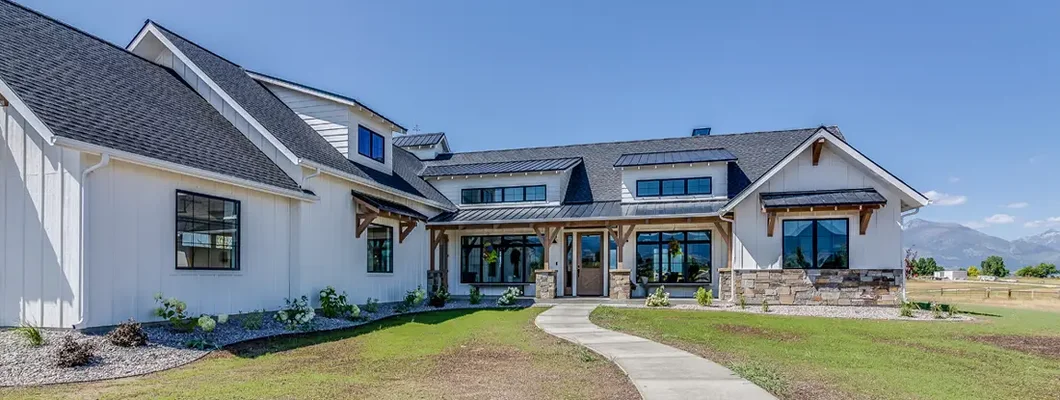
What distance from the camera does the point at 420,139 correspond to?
25938 mm

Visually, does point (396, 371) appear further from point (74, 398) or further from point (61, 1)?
point (61, 1)

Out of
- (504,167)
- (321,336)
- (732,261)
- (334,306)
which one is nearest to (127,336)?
(321,336)

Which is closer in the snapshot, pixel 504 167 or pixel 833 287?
pixel 833 287

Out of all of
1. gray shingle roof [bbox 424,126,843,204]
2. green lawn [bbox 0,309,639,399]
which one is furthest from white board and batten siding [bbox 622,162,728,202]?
green lawn [bbox 0,309,639,399]

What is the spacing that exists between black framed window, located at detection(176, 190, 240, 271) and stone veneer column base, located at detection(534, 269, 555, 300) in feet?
31.0

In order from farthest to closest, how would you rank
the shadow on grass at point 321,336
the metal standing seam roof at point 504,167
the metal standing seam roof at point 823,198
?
the metal standing seam roof at point 504,167 → the metal standing seam roof at point 823,198 → the shadow on grass at point 321,336

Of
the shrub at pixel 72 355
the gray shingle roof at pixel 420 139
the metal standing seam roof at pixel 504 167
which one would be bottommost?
the shrub at pixel 72 355

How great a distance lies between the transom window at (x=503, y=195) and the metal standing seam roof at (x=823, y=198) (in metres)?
7.88

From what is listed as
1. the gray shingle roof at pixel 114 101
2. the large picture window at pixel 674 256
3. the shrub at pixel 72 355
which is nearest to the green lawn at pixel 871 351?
the large picture window at pixel 674 256

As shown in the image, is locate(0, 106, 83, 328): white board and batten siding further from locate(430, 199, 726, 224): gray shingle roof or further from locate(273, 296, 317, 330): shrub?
locate(430, 199, 726, 224): gray shingle roof

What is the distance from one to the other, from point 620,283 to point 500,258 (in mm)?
4755

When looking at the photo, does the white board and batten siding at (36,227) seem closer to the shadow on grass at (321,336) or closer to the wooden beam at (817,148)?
the shadow on grass at (321,336)

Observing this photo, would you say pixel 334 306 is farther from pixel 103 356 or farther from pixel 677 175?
pixel 677 175

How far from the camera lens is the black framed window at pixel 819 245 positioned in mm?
16391
